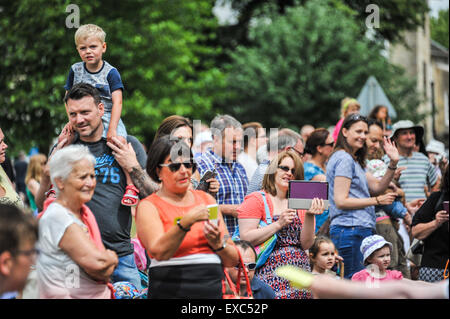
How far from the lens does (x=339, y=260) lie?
6.80 meters

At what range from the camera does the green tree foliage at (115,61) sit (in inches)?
807

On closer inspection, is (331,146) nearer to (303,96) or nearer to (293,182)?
(293,182)

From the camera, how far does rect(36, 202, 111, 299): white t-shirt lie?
4051 millimetres

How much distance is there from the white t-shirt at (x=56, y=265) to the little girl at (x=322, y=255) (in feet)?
10.1

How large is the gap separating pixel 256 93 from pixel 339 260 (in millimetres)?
19880

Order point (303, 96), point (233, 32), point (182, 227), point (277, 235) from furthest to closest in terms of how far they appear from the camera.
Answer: point (233, 32) → point (303, 96) → point (277, 235) → point (182, 227)

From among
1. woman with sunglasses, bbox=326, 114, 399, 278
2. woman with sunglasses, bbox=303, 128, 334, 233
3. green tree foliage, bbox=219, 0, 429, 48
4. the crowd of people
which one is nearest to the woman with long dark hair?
the crowd of people

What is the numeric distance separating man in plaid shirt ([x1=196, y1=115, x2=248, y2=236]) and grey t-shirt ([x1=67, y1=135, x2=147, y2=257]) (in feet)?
4.84

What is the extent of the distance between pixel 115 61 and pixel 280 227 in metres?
17.9

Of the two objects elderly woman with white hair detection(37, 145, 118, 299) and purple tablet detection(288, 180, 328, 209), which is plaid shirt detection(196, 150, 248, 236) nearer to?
purple tablet detection(288, 180, 328, 209)

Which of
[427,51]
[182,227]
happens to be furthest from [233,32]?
[182,227]

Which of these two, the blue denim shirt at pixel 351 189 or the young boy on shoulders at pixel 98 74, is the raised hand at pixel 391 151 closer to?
the blue denim shirt at pixel 351 189

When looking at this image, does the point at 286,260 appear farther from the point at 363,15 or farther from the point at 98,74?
the point at 363,15

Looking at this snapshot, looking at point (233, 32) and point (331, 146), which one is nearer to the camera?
point (331, 146)
